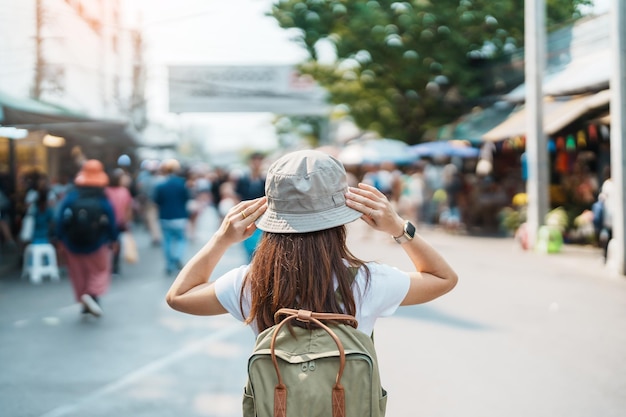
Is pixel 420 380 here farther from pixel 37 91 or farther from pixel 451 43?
pixel 451 43

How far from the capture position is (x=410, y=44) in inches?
915

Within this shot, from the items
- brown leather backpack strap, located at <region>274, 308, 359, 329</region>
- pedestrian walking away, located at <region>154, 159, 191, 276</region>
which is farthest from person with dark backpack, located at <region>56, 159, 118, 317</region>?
brown leather backpack strap, located at <region>274, 308, 359, 329</region>

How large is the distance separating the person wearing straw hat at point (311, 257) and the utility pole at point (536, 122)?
13.0 metres

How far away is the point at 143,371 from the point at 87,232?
2711 mm

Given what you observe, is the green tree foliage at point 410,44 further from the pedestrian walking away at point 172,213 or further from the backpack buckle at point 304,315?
the backpack buckle at point 304,315

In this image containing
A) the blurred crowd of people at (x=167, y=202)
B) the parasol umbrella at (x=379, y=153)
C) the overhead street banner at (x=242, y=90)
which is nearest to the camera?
the blurred crowd of people at (x=167, y=202)

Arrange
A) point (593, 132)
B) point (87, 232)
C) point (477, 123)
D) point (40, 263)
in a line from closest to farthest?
point (87, 232) → point (40, 263) → point (593, 132) → point (477, 123)

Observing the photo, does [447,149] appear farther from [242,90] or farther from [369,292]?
[242,90]

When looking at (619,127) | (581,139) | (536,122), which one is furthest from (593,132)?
(619,127)

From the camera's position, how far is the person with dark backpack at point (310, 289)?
2135 millimetres

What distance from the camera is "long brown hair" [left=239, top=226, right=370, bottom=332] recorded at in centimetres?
227

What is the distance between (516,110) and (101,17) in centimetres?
1198

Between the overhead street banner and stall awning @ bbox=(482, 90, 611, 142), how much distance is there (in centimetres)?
2014

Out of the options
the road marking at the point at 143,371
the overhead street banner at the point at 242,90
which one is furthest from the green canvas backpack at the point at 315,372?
the overhead street banner at the point at 242,90
